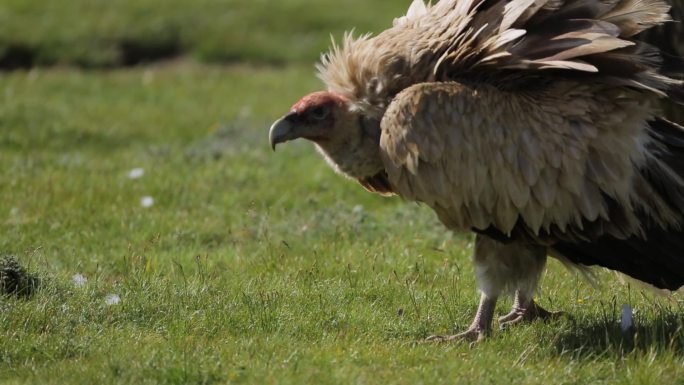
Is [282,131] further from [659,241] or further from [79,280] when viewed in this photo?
[659,241]

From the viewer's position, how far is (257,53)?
1692cm

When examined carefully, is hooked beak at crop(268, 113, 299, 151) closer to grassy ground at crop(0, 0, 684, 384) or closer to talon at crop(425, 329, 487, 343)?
grassy ground at crop(0, 0, 684, 384)

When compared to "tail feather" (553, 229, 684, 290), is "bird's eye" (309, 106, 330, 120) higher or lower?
higher

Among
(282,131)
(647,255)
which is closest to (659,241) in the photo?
(647,255)

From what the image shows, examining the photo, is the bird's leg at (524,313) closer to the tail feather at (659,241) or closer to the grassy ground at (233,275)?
the grassy ground at (233,275)

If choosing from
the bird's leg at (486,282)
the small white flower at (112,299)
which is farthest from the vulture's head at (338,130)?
the small white flower at (112,299)

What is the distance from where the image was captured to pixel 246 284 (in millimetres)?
7051

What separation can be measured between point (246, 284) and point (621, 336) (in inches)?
86.2

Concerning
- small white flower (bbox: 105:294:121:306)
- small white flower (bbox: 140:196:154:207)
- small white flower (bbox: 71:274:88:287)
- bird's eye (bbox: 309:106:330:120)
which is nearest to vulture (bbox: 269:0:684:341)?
bird's eye (bbox: 309:106:330:120)

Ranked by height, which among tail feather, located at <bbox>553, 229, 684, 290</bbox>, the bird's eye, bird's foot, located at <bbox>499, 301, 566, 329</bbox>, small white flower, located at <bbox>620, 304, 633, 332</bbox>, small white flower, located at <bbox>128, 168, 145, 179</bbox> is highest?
the bird's eye

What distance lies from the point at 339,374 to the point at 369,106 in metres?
1.63

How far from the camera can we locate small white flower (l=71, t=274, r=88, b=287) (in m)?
6.88

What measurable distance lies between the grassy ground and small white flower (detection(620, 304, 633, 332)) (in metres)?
0.04

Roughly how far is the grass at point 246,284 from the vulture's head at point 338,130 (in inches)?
32.3
